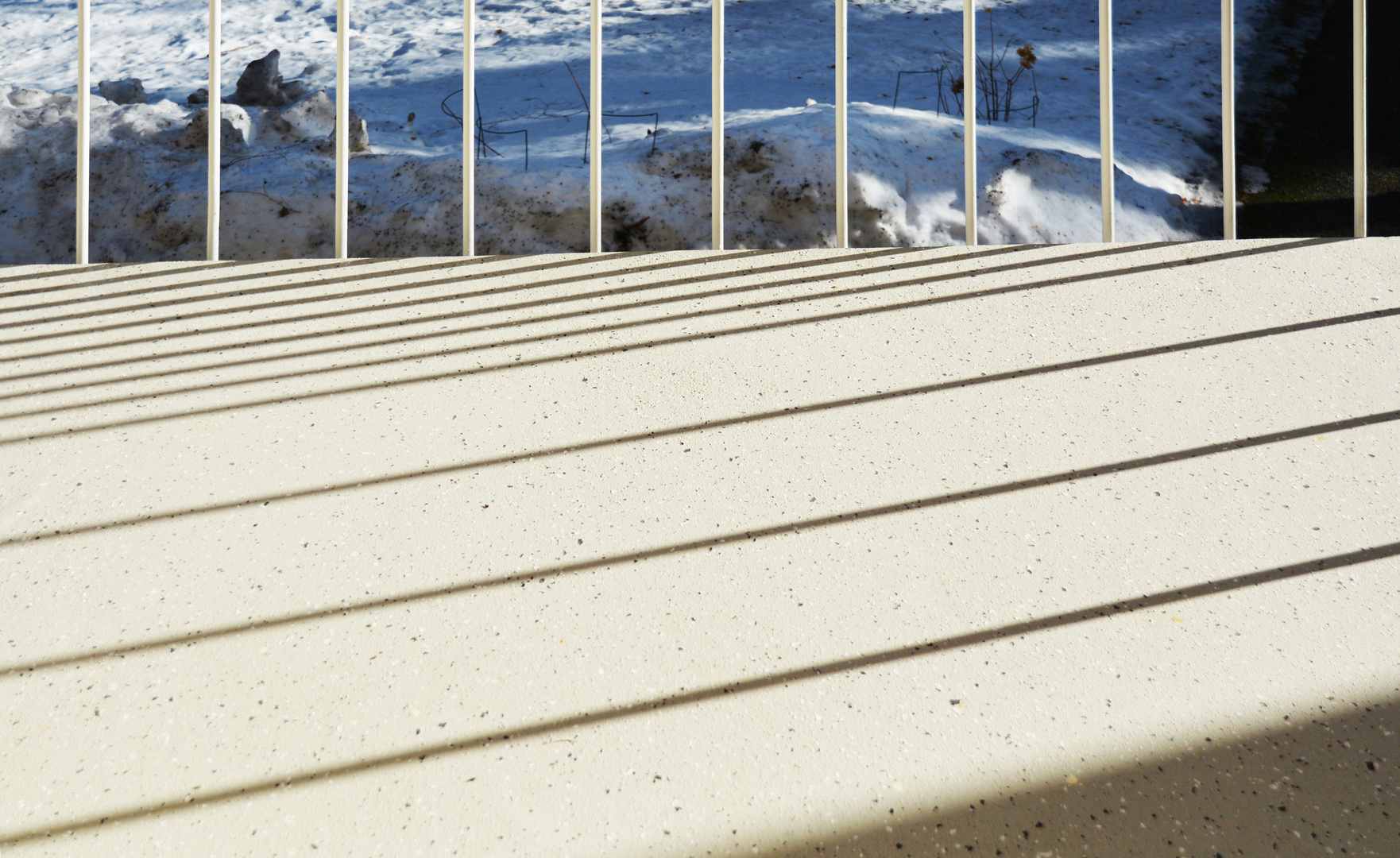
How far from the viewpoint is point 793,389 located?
1242 millimetres

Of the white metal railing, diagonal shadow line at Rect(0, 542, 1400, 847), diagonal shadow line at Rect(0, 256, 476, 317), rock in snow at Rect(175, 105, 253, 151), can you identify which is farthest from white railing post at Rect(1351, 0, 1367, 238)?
rock in snow at Rect(175, 105, 253, 151)

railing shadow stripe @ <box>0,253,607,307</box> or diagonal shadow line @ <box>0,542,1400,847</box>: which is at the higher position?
railing shadow stripe @ <box>0,253,607,307</box>

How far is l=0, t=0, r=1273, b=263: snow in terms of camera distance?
12.3 feet

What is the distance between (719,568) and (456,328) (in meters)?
0.75

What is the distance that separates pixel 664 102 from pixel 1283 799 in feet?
15.9

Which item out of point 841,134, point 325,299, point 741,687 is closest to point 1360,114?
point 841,134

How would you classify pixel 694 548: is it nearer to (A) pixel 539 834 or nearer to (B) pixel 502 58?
(A) pixel 539 834

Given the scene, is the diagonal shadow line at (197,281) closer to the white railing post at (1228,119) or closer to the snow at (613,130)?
the white railing post at (1228,119)

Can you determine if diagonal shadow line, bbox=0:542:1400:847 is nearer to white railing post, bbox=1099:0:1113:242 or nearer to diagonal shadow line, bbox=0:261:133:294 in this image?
white railing post, bbox=1099:0:1113:242

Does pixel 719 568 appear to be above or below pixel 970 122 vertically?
below

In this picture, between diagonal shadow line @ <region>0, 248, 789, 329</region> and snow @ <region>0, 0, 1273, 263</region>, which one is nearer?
diagonal shadow line @ <region>0, 248, 789, 329</region>

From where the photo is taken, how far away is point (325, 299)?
5.17 feet

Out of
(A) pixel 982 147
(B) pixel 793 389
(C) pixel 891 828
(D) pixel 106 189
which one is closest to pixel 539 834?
(C) pixel 891 828

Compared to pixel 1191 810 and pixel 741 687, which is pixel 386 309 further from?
pixel 1191 810
